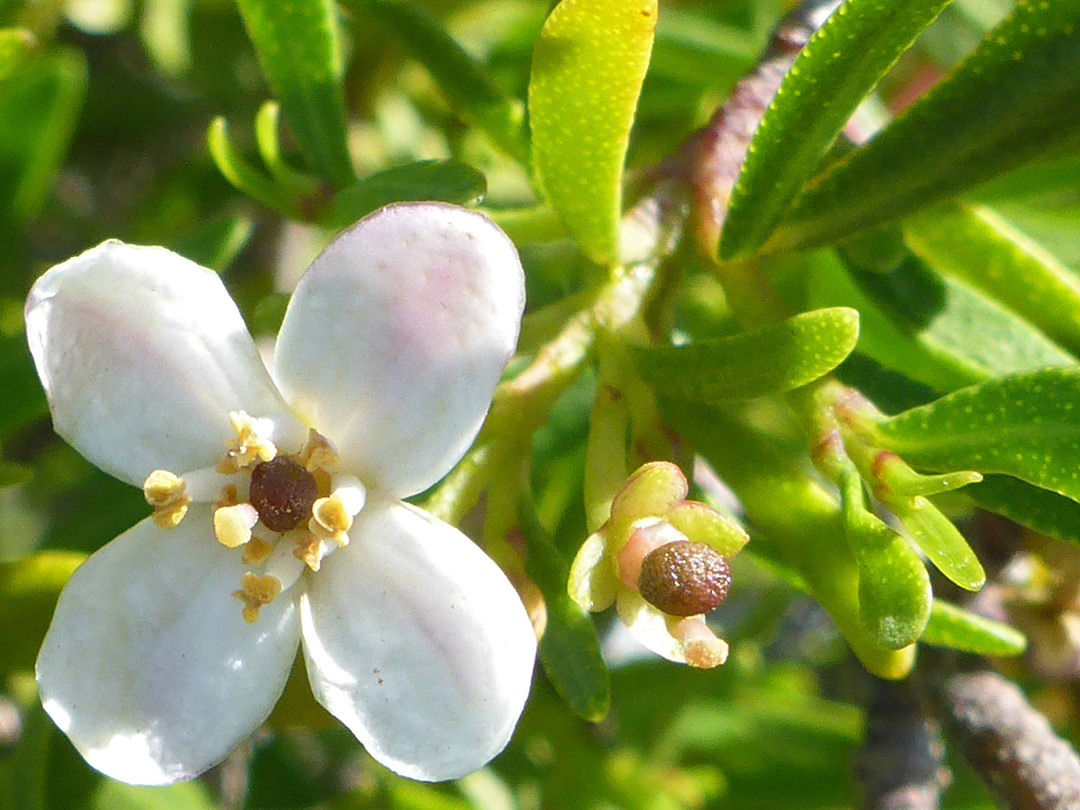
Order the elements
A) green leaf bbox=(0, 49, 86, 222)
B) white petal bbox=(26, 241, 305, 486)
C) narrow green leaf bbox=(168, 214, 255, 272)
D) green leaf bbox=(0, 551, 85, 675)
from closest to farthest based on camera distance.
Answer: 1. white petal bbox=(26, 241, 305, 486)
2. green leaf bbox=(0, 551, 85, 675)
3. narrow green leaf bbox=(168, 214, 255, 272)
4. green leaf bbox=(0, 49, 86, 222)

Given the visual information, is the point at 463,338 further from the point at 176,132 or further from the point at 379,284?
the point at 176,132

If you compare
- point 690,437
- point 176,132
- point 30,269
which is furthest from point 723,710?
point 176,132

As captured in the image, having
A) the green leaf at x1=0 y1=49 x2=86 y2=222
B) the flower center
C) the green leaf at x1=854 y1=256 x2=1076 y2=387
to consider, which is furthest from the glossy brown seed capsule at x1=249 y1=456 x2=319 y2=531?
the green leaf at x1=0 y1=49 x2=86 y2=222

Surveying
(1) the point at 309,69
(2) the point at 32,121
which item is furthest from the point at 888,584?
(2) the point at 32,121

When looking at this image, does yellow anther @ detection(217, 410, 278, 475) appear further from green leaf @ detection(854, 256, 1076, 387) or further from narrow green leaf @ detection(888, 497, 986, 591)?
green leaf @ detection(854, 256, 1076, 387)

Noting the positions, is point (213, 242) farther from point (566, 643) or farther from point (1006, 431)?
point (1006, 431)
